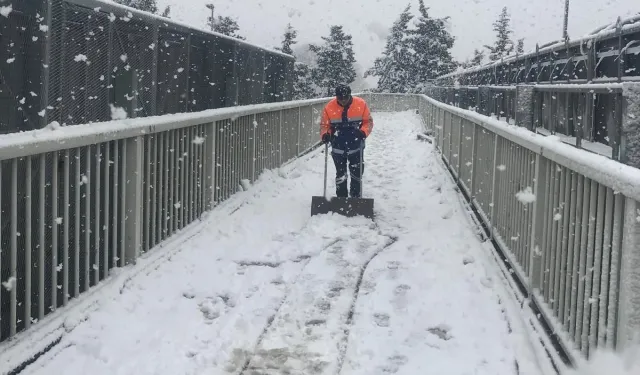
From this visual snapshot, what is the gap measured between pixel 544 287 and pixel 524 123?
1826 millimetres

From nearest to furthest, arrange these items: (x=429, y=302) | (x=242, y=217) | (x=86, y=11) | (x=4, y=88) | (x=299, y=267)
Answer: (x=4, y=88)
(x=86, y=11)
(x=429, y=302)
(x=299, y=267)
(x=242, y=217)

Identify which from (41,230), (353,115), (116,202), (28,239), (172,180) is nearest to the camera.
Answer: (28,239)

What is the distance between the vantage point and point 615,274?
3566 millimetres

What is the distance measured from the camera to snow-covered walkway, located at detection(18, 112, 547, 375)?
4.62 meters

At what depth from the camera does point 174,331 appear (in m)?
5.13

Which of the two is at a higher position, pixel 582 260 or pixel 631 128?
pixel 631 128

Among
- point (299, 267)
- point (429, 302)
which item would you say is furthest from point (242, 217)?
point (429, 302)

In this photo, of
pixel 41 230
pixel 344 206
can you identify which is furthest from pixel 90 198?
pixel 344 206

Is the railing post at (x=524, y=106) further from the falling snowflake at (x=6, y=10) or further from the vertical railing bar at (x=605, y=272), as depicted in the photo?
the falling snowflake at (x=6, y=10)

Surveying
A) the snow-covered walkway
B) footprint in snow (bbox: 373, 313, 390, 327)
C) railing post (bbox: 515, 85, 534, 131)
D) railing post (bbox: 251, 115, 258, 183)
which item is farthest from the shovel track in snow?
railing post (bbox: 251, 115, 258, 183)

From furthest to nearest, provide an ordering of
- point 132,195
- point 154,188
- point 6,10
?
point 154,188 < point 132,195 < point 6,10

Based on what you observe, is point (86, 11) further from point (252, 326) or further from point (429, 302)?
point (429, 302)

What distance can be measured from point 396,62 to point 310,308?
80.7 meters

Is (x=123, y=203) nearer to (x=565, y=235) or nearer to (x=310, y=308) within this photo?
(x=310, y=308)
